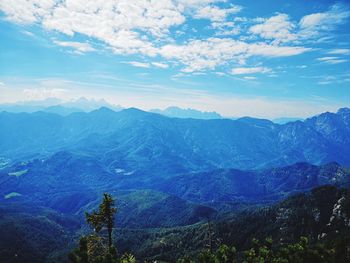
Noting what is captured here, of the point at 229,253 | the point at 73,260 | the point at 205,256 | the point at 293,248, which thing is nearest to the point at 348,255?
the point at 293,248

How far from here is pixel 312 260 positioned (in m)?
87.4

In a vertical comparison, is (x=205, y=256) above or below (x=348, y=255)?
above

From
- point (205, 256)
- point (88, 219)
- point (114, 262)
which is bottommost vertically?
point (205, 256)

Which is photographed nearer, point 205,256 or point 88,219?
point 88,219

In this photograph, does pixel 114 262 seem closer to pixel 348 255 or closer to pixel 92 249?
pixel 92 249

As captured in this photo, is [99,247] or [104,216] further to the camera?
[104,216]

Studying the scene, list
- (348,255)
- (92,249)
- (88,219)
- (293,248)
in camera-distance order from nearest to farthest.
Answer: (92,249) → (88,219) → (293,248) → (348,255)

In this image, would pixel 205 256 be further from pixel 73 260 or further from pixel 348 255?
pixel 348 255

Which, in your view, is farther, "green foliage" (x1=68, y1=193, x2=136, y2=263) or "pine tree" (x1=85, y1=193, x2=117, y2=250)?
"pine tree" (x1=85, y1=193, x2=117, y2=250)

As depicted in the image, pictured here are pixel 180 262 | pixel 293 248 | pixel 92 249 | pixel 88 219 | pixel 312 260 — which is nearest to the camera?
pixel 92 249

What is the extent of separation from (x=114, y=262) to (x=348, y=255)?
94392 mm

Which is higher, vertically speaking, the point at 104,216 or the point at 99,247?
the point at 104,216

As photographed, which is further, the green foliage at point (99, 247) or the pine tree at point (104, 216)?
the pine tree at point (104, 216)

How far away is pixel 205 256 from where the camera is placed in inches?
2906
